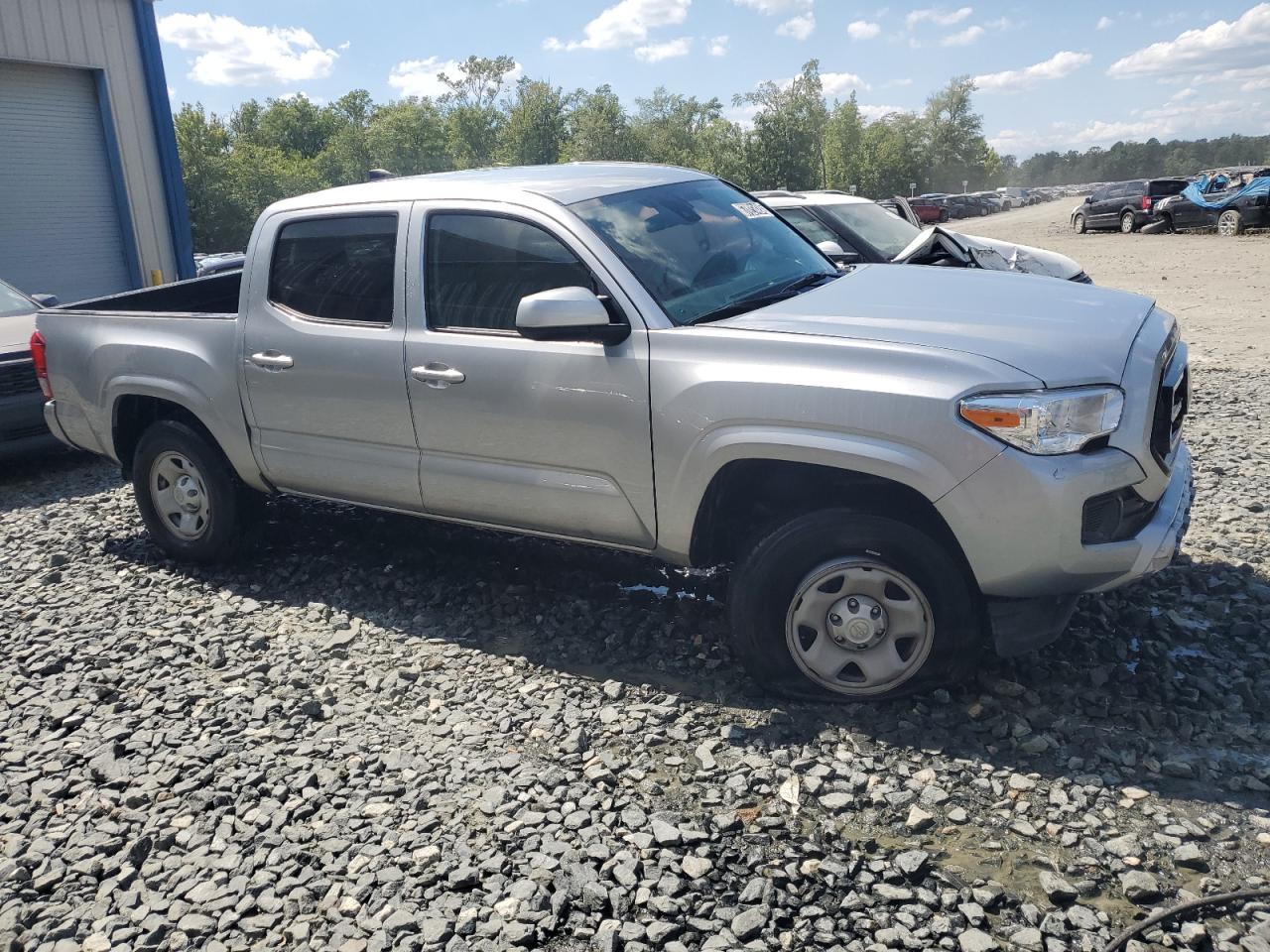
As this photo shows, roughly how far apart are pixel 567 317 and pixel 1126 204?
33.1 metres

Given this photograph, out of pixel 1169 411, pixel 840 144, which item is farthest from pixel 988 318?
pixel 840 144

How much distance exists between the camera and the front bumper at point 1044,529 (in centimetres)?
316

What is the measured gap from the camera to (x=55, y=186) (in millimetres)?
14031

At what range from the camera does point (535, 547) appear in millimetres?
5598

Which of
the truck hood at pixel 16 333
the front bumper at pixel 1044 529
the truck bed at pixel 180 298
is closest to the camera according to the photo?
the front bumper at pixel 1044 529

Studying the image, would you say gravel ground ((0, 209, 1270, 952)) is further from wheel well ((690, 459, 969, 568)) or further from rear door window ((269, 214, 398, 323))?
rear door window ((269, 214, 398, 323))

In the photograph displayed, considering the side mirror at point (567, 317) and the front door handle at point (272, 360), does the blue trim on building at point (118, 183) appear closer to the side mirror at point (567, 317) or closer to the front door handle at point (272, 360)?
the front door handle at point (272, 360)

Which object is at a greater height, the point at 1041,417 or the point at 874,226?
the point at 874,226

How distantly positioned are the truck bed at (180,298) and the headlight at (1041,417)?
451 centimetres

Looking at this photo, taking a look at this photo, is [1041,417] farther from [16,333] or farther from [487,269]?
[16,333]

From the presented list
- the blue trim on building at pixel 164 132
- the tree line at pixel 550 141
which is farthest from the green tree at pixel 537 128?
the blue trim on building at pixel 164 132

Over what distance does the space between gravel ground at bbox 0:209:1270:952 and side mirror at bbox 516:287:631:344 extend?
1.39 m

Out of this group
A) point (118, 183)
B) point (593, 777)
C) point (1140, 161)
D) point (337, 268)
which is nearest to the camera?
point (593, 777)

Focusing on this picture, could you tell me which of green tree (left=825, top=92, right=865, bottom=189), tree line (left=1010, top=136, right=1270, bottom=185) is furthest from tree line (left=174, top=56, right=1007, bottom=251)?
tree line (left=1010, top=136, right=1270, bottom=185)
